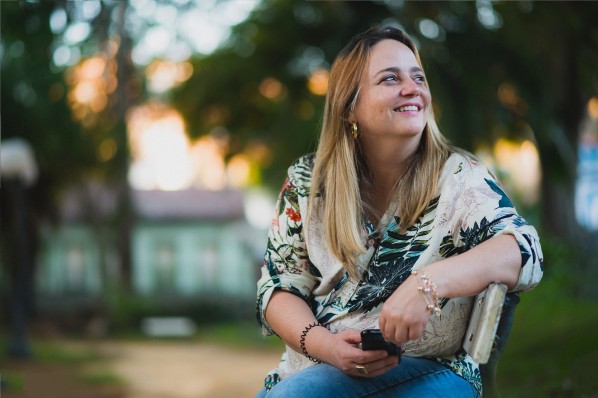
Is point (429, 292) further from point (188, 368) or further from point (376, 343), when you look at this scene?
point (188, 368)

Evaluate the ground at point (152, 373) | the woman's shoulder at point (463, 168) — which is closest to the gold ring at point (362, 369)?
the woman's shoulder at point (463, 168)

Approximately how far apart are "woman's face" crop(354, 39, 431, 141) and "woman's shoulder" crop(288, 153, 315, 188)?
0.19m

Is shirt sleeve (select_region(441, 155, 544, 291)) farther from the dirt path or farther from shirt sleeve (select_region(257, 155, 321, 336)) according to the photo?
the dirt path

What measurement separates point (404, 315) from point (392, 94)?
1.97 feet

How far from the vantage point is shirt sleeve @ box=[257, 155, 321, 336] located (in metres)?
2.04

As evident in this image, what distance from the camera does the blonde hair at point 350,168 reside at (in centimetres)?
192

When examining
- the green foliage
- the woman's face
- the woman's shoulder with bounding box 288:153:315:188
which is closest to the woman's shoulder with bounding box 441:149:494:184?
the woman's face

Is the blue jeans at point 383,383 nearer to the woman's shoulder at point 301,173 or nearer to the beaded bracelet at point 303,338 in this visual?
the beaded bracelet at point 303,338

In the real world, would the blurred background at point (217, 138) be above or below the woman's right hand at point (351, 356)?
above

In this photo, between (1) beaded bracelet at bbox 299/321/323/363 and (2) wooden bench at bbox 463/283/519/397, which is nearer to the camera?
(2) wooden bench at bbox 463/283/519/397

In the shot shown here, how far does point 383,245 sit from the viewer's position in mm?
1916

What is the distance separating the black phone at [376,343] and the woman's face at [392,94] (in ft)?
1.74

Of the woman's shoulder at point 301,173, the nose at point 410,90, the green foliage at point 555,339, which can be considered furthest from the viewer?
the green foliage at point 555,339

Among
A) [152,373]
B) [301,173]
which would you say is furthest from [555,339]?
[152,373]
